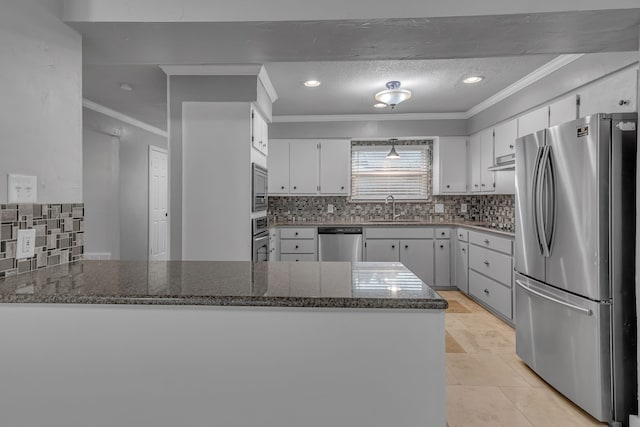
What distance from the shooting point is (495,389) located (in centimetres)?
227

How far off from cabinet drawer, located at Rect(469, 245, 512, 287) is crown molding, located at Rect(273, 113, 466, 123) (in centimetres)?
186

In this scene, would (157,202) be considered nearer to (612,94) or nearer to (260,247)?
(260,247)

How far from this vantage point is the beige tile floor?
1958mm

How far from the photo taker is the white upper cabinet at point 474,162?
4480 millimetres

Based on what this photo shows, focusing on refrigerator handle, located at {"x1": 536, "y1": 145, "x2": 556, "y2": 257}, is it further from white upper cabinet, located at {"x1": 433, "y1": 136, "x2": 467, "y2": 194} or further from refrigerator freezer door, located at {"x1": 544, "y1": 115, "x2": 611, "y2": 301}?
white upper cabinet, located at {"x1": 433, "y1": 136, "x2": 467, "y2": 194}

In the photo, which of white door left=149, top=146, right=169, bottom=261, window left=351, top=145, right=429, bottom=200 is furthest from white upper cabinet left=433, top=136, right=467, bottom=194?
white door left=149, top=146, right=169, bottom=261

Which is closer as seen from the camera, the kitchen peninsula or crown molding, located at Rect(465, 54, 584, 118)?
the kitchen peninsula

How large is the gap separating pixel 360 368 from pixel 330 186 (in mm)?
3947

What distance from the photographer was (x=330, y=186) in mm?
4973

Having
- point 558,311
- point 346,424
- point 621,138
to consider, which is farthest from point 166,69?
point 558,311

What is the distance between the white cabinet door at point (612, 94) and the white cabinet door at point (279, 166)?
11.0ft

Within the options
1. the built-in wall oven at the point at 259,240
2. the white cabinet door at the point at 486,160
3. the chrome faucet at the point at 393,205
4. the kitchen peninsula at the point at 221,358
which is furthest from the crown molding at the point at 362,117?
the kitchen peninsula at the point at 221,358

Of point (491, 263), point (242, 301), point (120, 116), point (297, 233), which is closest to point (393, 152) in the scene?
point (297, 233)

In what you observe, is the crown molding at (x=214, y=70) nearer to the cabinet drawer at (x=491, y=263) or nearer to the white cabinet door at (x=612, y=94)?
the white cabinet door at (x=612, y=94)
